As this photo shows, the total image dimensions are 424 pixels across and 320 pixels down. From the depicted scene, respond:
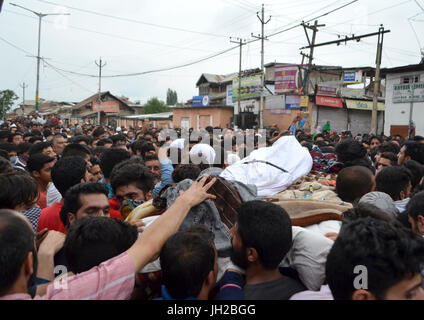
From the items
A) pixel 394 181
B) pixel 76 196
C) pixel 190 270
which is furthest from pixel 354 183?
pixel 76 196

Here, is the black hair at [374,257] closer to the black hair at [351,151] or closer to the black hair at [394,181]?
the black hair at [394,181]

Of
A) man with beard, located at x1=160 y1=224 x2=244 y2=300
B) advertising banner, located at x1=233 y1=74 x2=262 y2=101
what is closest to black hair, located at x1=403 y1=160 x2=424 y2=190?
man with beard, located at x1=160 y1=224 x2=244 y2=300

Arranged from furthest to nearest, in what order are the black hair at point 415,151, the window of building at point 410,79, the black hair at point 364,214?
the window of building at point 410,79 < the black hair at point 415,151 < the black hair at point 364,214

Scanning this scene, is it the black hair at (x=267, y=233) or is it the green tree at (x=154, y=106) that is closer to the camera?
the black hair at (x=267, y=233)

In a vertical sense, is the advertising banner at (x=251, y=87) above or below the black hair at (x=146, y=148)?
above

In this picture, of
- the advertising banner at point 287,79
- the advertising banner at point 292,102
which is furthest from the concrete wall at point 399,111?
the advertising banner at point 287,79

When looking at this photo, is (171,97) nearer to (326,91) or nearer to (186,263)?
(326,91)

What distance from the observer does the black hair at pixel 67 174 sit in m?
3.22

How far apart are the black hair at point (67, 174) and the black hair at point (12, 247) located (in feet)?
6.17

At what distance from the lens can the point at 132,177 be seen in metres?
3.08

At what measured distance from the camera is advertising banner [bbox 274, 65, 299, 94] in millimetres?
25453

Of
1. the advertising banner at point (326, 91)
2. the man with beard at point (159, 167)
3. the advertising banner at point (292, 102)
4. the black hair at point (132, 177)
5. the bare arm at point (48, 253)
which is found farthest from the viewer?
the advertising banner at point (326, 91)

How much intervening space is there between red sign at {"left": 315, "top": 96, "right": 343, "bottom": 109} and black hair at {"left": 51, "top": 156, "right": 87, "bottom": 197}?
25.0 metres

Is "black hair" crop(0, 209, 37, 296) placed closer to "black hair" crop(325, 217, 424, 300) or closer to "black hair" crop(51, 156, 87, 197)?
"black hair" crop(325, 217, 424, 300)
